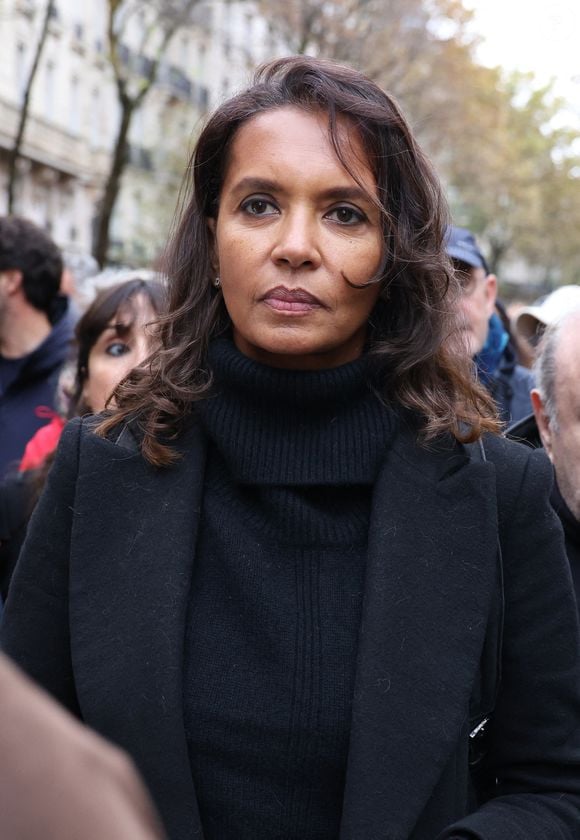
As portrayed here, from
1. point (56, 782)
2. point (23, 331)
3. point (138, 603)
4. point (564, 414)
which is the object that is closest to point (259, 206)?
point (138, 603)

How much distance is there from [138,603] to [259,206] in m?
0.73

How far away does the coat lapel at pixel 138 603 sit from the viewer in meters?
1.93

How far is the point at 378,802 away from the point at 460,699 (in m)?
0.22

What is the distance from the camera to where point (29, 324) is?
211 inches

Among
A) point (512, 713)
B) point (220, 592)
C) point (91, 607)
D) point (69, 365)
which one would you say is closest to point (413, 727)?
point (512, 713)

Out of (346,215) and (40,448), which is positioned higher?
(346,215)

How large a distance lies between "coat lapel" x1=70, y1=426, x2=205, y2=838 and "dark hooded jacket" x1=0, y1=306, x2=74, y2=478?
2516 millimetres

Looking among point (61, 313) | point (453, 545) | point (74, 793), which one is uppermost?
point (74, 793)

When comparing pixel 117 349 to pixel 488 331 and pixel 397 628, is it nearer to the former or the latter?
pixel 488 331

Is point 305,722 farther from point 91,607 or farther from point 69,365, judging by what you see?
point 69,365

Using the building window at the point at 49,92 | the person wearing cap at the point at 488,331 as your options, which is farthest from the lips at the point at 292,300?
the building window at the point at 49,92

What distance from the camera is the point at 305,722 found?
195cm

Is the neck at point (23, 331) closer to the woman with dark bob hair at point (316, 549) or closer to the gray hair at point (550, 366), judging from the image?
the gray hair at point (550, 366)

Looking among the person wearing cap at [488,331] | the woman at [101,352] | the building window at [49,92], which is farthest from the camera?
the building window at [49,92]
